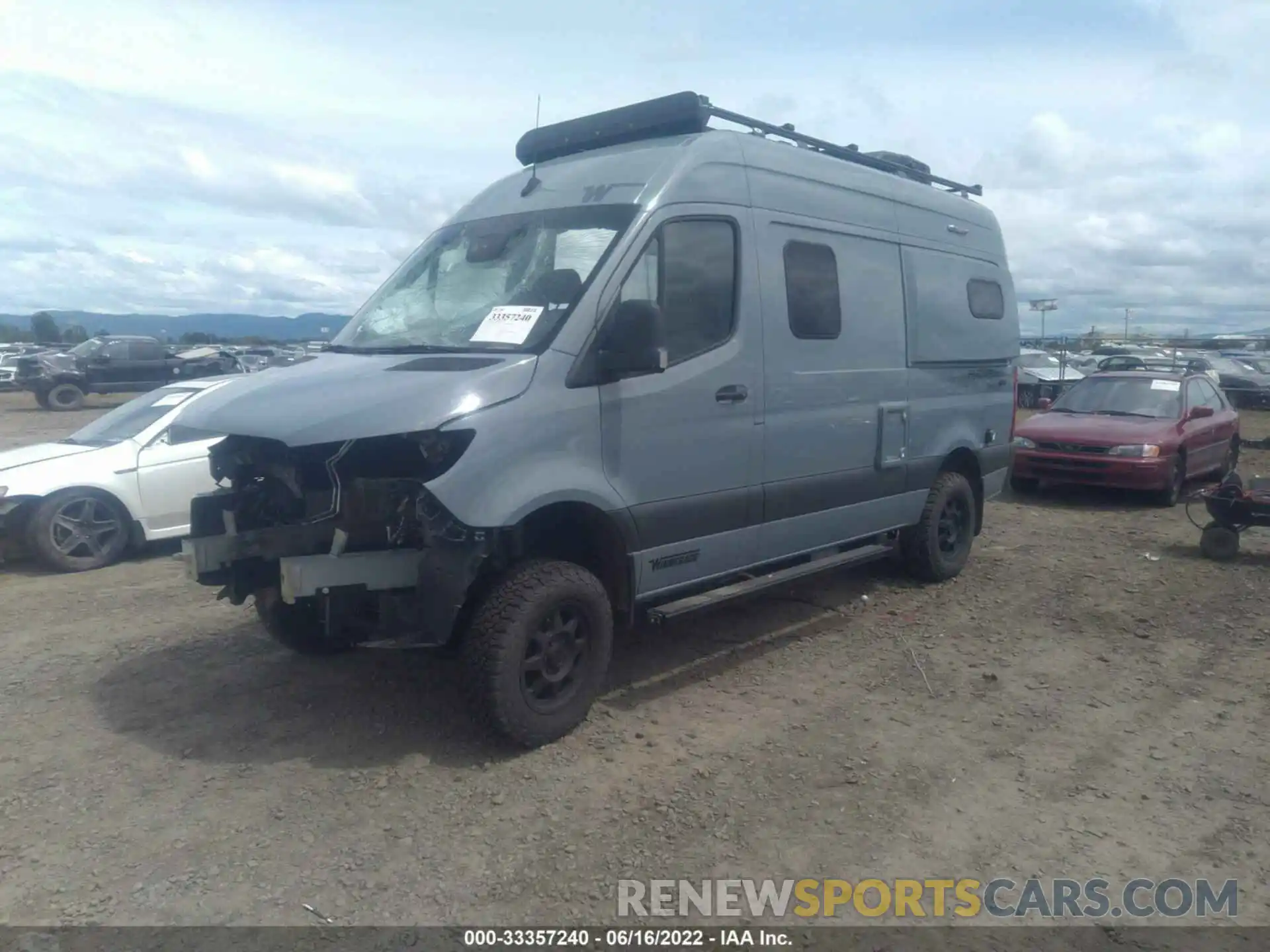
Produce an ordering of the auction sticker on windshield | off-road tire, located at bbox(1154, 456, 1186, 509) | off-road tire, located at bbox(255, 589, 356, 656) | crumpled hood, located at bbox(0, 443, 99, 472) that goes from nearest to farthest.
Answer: the auction sticker on windshield < off-road tire, located at bbox(255, 589, 356, 656) < crumpled hood, located at bbox(0, 443, 99, 472) < off-road tire, located at bbox(1154, 456, 1186, 509)

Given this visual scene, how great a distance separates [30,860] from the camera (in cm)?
371

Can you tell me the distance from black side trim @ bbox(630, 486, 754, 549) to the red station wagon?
742cm

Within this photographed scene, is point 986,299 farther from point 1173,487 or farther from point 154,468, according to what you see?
point 154,468

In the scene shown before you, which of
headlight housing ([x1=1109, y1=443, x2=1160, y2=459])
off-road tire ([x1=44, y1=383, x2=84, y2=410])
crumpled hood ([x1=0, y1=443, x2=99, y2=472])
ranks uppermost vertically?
off-road tire ([x1=44, y1=383, x2=84, y2=410])

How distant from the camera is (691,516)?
5258 mm

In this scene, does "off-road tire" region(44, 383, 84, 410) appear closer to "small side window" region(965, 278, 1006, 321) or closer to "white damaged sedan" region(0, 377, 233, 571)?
"white damaged sedan" region(0, 377, 233, 571)

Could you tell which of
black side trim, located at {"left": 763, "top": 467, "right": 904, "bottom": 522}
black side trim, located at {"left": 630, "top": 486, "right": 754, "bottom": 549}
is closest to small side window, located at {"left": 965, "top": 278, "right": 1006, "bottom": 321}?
black side trim, located at {"left": 763, "top": 467, "right": 904, "bottom": 522}

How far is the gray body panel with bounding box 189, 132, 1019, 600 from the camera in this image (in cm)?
436

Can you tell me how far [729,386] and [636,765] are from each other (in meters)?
2.05

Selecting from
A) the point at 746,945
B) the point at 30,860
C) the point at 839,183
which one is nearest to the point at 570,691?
the point at 746,945

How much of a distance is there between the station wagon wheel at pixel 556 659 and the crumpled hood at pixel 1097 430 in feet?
28.9

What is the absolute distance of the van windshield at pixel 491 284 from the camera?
15.7ft

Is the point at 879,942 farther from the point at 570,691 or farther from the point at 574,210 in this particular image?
the point at 574,210

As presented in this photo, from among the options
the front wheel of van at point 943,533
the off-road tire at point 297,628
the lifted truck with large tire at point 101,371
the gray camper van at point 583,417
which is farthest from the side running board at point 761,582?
the lifted truck with large tire at point 101,371
